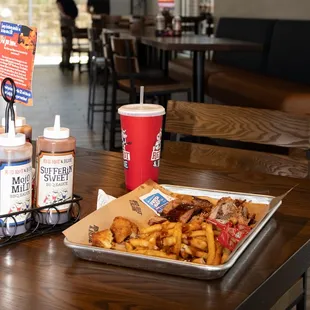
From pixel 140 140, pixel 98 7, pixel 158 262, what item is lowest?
pixel 158 262

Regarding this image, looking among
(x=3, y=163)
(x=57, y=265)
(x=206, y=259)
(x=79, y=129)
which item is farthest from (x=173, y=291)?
(x=79, y=129)

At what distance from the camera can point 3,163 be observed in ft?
3.84

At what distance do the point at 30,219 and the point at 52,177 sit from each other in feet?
0.30

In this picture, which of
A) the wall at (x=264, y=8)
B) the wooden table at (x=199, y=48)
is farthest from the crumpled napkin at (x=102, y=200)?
the wall at (x=264, y=8)

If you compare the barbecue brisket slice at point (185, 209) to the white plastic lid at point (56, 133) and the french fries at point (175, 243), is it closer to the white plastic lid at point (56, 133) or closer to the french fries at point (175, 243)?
the french fries at point (175, 243)

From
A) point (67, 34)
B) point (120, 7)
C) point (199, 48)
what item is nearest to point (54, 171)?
point (199, 48)

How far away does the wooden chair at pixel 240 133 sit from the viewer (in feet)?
6.71

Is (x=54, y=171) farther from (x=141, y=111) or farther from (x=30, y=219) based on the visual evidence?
(x=141, y=111)

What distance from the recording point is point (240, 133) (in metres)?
2.17

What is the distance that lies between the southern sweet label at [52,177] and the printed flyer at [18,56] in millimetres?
155

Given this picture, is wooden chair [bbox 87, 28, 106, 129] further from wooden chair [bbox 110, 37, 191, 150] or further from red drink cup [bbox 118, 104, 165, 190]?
red drink cup [bbox 118, 104, 165, 190]

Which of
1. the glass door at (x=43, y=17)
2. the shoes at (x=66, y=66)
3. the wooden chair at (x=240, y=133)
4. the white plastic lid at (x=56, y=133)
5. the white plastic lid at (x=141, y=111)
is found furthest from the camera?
the glass door at (x=43, y=17)

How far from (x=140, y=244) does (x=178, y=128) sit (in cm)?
119

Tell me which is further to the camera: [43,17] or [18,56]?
[43,17]
